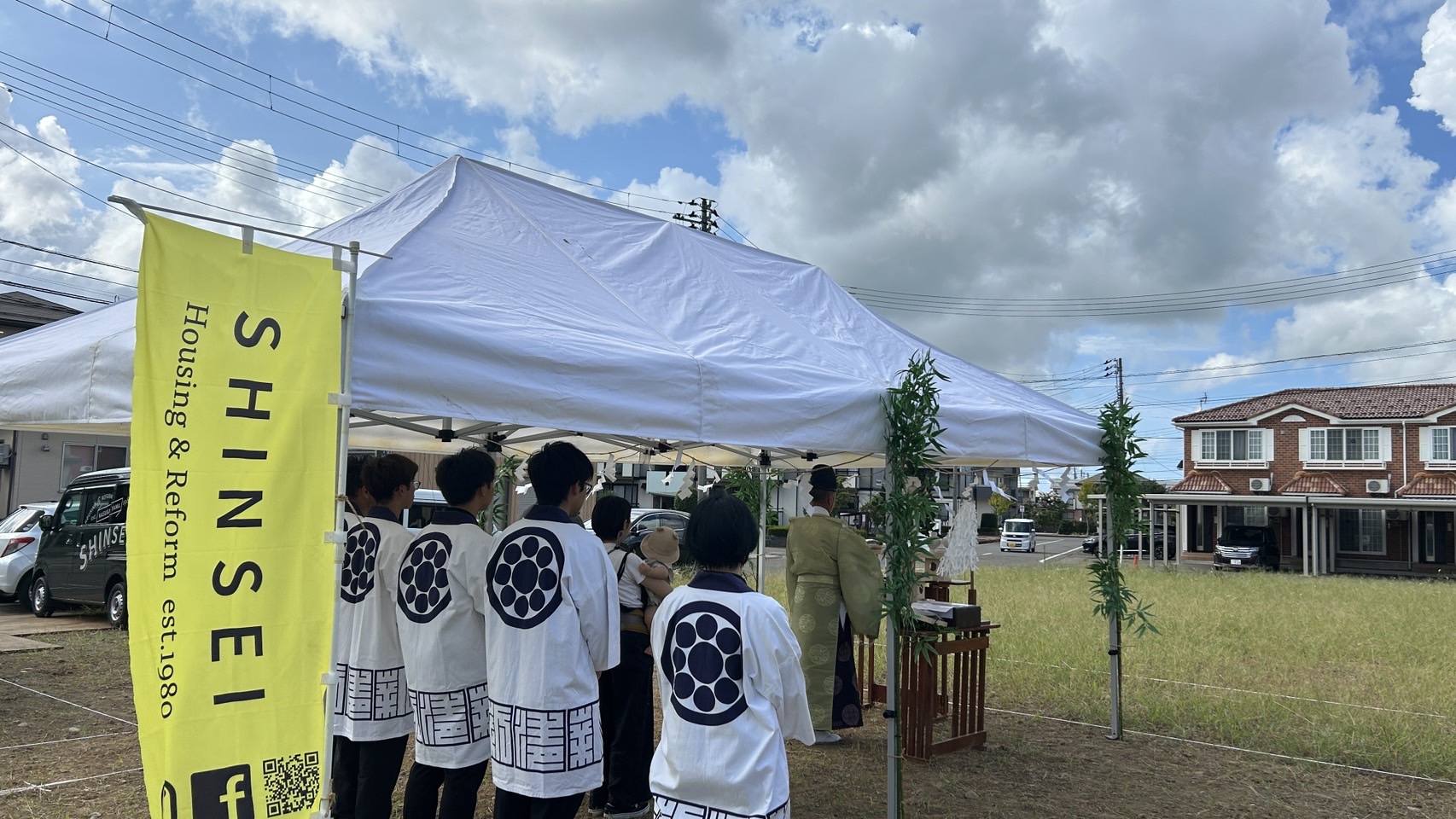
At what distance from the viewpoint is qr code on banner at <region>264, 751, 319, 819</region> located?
250cm

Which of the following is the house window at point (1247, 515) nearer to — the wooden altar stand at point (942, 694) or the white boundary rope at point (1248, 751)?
the white boundary rope at point (1248, 751)

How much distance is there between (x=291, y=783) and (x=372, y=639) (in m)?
0.96

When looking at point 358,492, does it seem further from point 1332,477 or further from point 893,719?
point 1332,477

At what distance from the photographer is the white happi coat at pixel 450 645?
322 centimetres

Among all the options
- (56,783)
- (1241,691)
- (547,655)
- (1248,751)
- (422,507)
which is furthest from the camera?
(422,507)

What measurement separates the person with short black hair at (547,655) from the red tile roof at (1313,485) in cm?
3321

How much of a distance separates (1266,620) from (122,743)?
13.5 m

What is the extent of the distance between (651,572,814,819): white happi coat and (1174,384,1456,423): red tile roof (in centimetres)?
3528

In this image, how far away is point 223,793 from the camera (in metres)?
2.41

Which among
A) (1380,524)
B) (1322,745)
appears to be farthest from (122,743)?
(1380,524)

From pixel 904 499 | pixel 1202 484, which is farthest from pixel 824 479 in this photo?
pixel 1202 484

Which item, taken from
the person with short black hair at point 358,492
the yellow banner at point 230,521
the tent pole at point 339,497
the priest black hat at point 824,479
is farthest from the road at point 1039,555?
the yellow banner at point 230,521

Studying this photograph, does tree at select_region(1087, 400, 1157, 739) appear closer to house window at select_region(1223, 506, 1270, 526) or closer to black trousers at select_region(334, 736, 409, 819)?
black trousers at select_region(334, 736, 409, 819)

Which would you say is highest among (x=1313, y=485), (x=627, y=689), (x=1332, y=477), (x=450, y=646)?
(x=1332, y=477)
